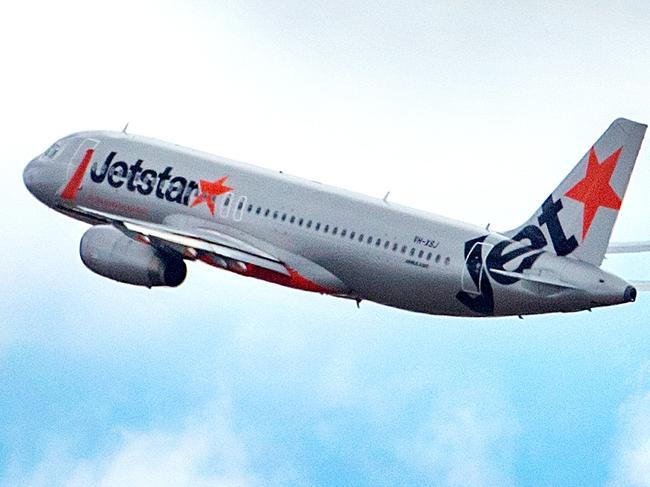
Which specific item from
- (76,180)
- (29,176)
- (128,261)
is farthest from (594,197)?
(29,176)

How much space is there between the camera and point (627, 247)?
224 feet

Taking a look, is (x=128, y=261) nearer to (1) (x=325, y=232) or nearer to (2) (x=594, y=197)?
(1) (x=325, y=232)

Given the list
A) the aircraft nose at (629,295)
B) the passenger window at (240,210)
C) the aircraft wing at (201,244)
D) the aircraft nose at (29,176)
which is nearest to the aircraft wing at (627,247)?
the aircraft nose at (629,295)

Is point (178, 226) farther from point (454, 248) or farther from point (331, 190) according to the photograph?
point (454, 248)

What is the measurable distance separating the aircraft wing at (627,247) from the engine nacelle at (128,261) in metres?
13.9

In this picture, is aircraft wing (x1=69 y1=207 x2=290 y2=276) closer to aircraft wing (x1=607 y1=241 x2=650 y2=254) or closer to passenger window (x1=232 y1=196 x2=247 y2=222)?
passenger window (x1=232 y1=196 x2=247 y2=222)

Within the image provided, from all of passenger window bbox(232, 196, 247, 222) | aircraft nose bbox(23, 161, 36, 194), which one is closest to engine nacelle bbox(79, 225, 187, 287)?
passenger window bbox(232, 196, 247, 222)

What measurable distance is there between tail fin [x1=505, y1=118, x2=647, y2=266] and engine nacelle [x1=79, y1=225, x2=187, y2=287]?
41.7ft

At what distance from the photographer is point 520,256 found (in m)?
63.0

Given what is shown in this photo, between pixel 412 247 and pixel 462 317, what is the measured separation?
2639 mm

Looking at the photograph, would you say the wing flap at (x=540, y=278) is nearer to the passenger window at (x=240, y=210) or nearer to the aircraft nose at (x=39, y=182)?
the passenger window at (x=240, y=210)

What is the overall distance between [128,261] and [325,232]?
661cm

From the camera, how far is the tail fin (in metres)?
61.3

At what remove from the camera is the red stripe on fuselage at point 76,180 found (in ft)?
240
